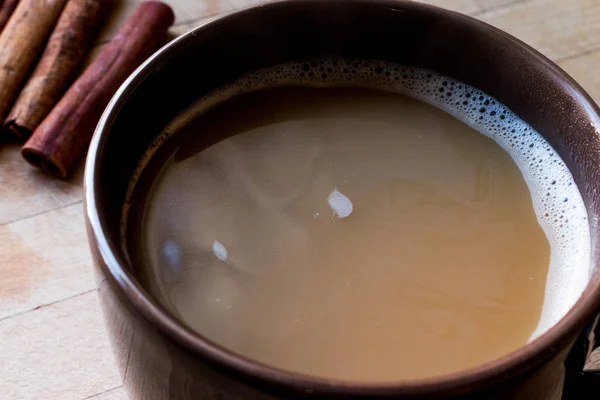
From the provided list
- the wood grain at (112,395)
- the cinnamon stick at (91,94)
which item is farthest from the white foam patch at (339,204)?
the cinnamon stick at (91,94)

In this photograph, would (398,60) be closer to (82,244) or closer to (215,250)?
(215,250)

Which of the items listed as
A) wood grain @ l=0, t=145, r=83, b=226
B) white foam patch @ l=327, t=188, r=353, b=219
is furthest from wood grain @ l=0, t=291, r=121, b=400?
white foam patch @ l=327, t=188, r=353, b=219

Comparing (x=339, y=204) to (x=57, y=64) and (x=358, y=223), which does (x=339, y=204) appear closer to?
(x=358, y=223)

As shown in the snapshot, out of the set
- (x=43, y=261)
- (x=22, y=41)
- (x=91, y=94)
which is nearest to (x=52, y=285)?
(x=43, y=261)

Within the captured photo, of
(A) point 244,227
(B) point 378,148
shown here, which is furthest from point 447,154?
(A) point 244,227

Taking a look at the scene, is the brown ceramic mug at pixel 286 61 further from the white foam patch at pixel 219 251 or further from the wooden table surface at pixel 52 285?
the wooden table surface at pixel 52 285
